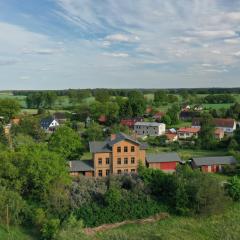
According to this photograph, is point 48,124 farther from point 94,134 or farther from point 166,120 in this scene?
point 166,120

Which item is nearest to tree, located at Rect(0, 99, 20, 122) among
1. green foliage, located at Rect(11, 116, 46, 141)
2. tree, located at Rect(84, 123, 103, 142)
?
green foliage, located at Rect(11, 116, 46, 141)

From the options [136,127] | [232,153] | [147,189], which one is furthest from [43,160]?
[136,127]

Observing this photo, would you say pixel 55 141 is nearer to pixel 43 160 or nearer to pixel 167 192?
pixel 43 160

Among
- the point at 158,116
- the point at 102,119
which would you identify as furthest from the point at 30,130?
the point at 158,116

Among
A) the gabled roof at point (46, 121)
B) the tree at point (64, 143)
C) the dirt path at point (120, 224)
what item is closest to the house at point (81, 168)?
the tree at point (64, 143)

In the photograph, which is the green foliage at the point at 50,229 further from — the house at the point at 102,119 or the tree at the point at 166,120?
the tree at the point at 166,120

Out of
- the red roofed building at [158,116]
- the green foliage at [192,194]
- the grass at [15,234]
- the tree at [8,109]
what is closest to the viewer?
the grass at [15,234]
